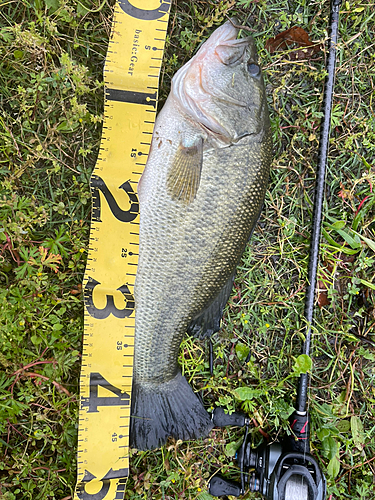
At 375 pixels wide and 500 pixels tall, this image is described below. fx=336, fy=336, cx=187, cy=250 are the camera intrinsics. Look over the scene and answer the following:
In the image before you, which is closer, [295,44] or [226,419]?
[226,419]

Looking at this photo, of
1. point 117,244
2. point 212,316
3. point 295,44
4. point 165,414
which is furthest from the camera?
point 295,44

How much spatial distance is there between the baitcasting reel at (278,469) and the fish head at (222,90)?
1.87 m

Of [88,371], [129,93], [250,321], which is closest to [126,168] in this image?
[129,93]

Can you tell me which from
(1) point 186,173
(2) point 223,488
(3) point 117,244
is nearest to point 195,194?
(1) point 186,173

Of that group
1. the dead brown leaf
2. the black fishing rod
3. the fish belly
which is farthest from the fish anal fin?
the dead brown leaf

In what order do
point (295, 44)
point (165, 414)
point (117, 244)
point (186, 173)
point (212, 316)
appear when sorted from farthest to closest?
point (295, 44), point (212, 316), point (165, 414), point (117, 244), point (186, 173)

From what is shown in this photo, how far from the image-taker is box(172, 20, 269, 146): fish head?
6.44 ft

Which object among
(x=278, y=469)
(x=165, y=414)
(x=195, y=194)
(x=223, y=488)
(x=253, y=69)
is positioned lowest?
(x=223, y=488)

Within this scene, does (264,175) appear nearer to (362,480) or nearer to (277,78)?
(277,78)

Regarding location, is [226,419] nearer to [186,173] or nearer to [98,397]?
[98,397]

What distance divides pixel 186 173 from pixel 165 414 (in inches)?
59.6

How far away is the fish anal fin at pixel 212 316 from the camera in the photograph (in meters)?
2.24

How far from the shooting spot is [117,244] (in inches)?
Answer: 80.0

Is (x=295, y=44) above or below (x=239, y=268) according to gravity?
above
